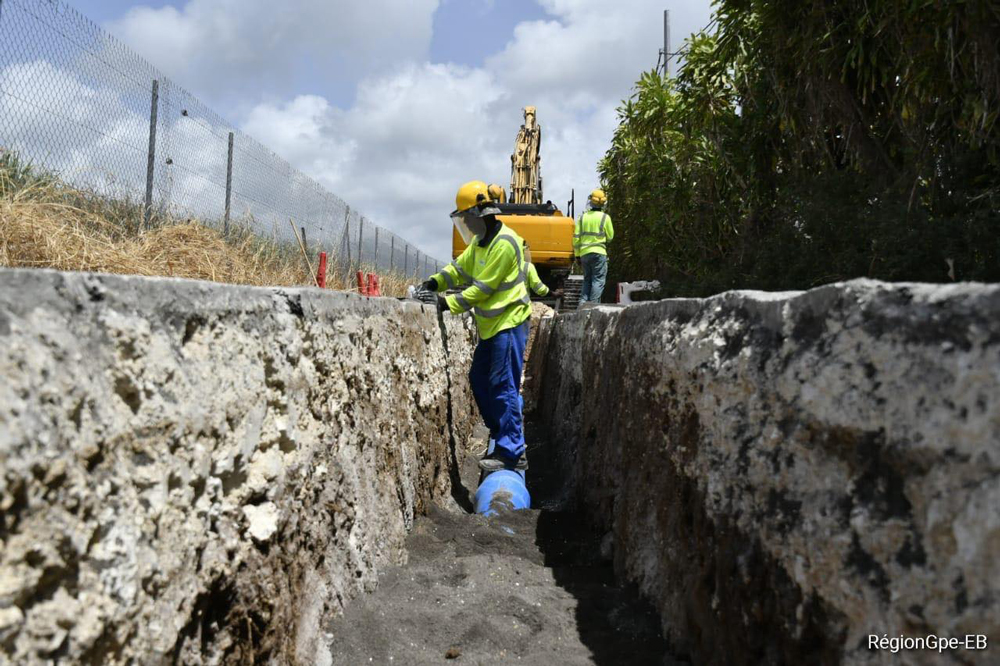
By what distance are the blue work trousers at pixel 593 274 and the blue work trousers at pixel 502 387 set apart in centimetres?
604

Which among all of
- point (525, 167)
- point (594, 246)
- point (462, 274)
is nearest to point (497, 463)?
point (462, 274)

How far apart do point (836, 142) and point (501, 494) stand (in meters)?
5.36

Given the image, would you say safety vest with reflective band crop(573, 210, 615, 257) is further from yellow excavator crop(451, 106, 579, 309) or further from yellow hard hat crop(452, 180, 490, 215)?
Result: yellow hard hat crop(452, 180, 490, 215)

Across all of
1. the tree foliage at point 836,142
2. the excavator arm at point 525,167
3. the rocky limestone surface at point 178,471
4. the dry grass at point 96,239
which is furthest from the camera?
the excavator arm at point 525,167

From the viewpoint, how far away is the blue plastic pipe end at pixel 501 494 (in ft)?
14.4

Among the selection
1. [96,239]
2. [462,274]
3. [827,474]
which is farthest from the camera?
[462,274]

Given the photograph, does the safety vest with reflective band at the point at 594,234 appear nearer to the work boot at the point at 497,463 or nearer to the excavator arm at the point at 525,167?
the excavator arm at the point at 525,167

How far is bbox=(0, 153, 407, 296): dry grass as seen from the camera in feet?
11.3

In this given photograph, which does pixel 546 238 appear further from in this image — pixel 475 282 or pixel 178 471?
pixel 178 471

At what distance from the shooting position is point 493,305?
16.6 feet

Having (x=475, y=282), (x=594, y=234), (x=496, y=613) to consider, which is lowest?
(x=496, y=613)

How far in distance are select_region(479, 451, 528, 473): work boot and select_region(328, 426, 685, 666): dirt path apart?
133 cm

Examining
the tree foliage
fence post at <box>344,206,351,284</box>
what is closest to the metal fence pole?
fence post at <box>344,206,351,284</box>

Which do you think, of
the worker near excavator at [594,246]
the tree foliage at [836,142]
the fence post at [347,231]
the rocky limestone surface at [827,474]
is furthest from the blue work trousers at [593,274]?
the rocky limestone surface at [827,474]
